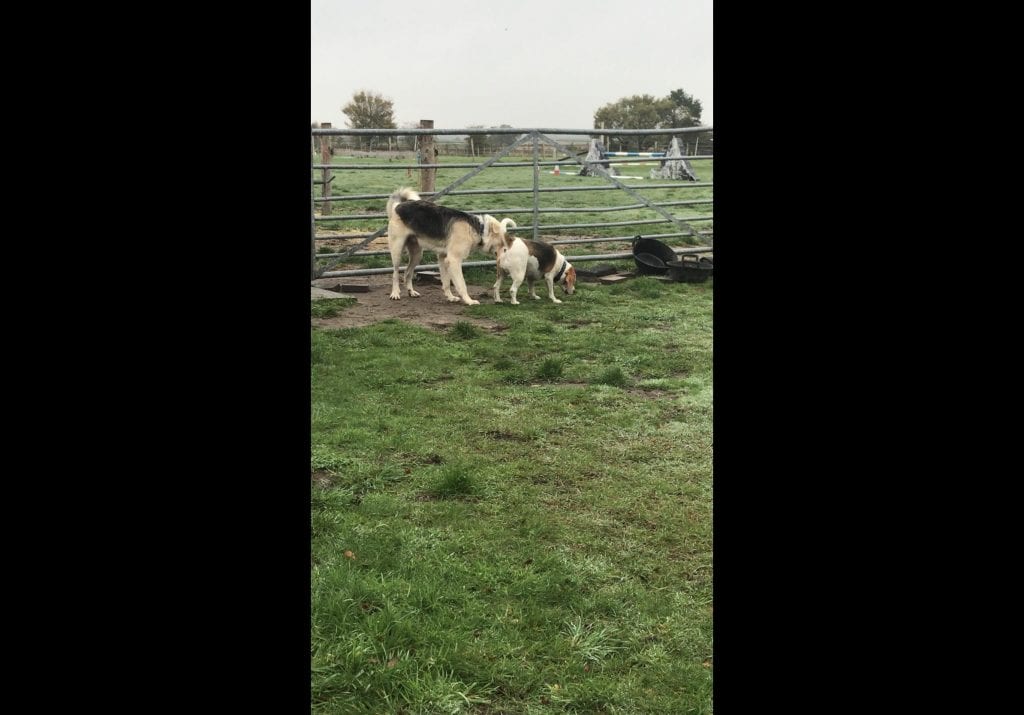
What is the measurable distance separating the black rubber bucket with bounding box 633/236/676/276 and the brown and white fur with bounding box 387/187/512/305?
7.48 ft

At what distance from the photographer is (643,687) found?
2561 millimetres

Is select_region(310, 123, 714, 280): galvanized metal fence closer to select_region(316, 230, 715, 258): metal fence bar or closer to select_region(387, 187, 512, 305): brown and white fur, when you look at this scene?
select_region(316, 230, 715, 258): metal fence bar

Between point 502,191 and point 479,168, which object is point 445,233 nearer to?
point 502,191

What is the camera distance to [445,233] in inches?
366

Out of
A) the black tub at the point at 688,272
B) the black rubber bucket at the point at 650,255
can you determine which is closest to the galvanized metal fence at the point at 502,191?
the black rubber bucket at the point at 650,255

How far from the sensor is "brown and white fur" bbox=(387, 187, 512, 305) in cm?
921

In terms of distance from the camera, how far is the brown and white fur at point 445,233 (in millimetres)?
9211

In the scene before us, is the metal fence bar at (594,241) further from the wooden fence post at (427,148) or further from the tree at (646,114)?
the tree at (646,114)

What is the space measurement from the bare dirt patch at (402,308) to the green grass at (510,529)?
955mm

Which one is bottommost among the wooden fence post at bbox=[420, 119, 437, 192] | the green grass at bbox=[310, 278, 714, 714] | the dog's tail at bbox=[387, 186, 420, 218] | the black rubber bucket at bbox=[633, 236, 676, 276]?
the green grass at bbox=[310, 278, 714, 714]

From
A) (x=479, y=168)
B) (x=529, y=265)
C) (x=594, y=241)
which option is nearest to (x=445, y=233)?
(x=529, y=265)

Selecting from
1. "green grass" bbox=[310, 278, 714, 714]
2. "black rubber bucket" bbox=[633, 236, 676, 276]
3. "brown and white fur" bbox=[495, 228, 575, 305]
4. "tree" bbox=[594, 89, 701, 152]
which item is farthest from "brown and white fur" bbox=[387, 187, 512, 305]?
"tree" bbox=[594, 89, 701, 152]

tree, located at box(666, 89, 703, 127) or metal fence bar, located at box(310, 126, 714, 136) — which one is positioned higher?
tree, located at box(666, 89, 703, 127)
